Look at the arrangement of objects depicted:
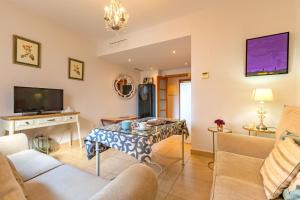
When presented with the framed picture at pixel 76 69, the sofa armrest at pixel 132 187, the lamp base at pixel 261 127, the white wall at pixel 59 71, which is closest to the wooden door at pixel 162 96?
the white wall at pixel 59 71

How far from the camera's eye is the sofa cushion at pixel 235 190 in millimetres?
995

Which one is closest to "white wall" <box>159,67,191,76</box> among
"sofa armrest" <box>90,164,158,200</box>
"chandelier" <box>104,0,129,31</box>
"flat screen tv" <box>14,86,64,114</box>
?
"flat screen tv" <box>14,86,64,114</box>

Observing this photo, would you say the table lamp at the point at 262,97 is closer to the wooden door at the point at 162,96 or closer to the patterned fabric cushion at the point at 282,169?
the patterned fabric cushion at the point at 282,169

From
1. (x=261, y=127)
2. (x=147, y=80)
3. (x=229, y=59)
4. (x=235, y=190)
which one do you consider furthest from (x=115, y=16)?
(x=147, y=80)

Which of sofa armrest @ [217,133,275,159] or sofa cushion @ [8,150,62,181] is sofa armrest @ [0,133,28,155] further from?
sofa armrest @ [217,133,275,159]

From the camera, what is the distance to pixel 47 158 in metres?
1.54

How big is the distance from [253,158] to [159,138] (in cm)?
96

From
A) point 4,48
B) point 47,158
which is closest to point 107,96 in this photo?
point 4,48

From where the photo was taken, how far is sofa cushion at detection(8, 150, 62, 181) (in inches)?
50.8

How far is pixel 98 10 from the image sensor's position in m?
2.77

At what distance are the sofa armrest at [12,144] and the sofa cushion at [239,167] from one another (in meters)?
2.01

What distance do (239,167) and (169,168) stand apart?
117 cm

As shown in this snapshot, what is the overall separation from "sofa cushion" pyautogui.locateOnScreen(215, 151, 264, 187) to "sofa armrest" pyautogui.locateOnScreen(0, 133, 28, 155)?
201cm

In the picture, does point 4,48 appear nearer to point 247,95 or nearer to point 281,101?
point 247,95
